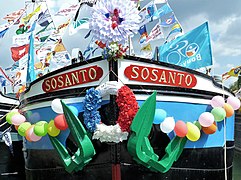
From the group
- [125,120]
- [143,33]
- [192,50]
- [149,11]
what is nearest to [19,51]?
[143,33]

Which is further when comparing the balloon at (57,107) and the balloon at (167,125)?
the balloon at (57,107)

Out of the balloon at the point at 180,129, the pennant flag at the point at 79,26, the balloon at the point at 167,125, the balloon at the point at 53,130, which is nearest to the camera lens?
the balloon at the point at 167,125

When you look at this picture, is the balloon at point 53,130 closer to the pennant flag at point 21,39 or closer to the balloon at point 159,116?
the balloon at point 159,116

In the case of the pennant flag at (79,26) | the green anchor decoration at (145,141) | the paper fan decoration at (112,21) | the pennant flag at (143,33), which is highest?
the pennant flag at (143,33)

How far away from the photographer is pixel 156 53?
688 centimetres

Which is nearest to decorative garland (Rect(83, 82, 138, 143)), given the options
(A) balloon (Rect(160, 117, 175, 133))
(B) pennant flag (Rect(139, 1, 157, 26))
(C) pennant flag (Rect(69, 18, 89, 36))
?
(A) balloon (Rect(160, 117, 175, 133))

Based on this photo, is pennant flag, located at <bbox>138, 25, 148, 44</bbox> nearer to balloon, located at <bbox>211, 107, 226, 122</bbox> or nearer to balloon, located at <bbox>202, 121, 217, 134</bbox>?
balloon, located at <bbox>211, 107, 226, 122</bbox>

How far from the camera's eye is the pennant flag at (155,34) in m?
11.9

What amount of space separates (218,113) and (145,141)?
1.63 metres

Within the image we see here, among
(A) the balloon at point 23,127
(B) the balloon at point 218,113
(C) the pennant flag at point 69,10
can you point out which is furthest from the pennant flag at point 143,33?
(A) the balloon at point 23,127

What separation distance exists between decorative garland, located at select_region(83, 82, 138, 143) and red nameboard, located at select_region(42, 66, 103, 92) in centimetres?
29

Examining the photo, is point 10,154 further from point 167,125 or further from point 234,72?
point 234,72

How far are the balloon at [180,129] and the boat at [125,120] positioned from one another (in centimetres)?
2

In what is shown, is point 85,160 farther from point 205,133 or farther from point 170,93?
point 205,133
